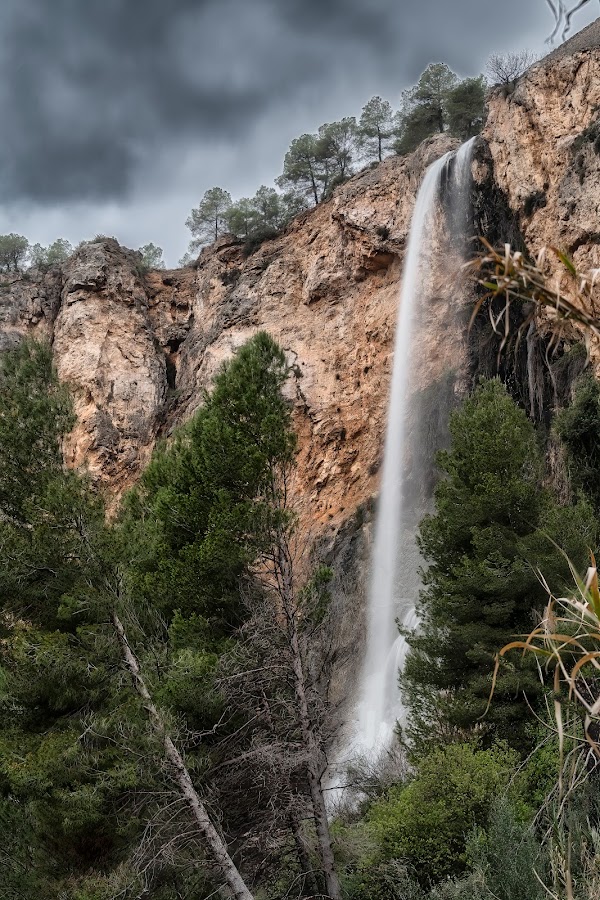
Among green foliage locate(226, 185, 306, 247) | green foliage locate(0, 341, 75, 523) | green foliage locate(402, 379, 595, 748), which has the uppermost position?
green foliage locate(226, 185, 306, 247)

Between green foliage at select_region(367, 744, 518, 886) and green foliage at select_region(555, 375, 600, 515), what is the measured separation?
895 cm

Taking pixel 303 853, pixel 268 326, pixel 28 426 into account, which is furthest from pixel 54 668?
pixel 268 326

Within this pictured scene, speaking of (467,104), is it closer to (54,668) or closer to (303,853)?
(303,853)

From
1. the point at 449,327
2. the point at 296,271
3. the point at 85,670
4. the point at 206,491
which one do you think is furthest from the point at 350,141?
the point at 85,670

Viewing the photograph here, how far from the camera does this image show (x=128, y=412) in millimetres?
33938

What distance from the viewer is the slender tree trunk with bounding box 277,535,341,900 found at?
27.3 feet

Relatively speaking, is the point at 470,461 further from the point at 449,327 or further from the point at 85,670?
the point at 449,327

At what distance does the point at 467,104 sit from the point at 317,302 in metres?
13.8

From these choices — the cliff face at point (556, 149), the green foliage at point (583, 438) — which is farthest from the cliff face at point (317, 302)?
the green foliage at point (583, 438)

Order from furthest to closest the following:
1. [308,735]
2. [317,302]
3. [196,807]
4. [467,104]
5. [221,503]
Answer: [467,104] < [317,302] < [221,503] < [308,735] < [196,807]

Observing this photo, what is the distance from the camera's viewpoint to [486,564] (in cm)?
1158

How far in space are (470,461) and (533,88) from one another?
56.0 ft

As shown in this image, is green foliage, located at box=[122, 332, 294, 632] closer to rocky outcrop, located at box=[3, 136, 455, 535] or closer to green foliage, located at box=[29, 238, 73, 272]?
rocky outcrop, located at box=[3, 136, 455, 535]

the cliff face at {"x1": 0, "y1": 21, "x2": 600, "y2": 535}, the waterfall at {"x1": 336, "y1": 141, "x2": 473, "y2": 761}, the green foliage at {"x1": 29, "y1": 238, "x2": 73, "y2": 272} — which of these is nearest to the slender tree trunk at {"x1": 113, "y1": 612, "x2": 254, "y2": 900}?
the waterfall at {"x1": 336, "y1": 141, "x2": 473, "y2": 761}
